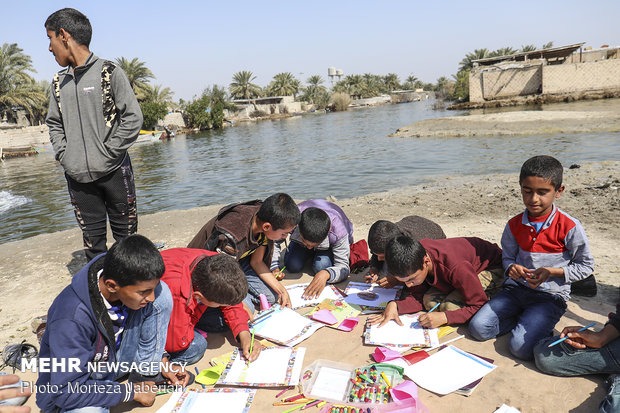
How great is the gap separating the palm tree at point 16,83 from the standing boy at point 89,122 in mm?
35950

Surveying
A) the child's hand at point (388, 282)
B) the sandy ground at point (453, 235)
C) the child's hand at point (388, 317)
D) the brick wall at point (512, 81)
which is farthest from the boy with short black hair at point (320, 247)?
the brick wall at point (512, 81)

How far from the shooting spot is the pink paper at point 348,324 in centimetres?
286

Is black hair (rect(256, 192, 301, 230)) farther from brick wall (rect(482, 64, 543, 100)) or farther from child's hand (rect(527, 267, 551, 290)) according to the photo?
brick wall (rect(482, 64, 543, 100))

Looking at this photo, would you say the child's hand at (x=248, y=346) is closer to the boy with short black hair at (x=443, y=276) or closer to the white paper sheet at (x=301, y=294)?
the white paper sheet at (x=301, y=294)

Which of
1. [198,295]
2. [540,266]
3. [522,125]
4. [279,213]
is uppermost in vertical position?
[522,125]

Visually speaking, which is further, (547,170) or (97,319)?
(547,170)

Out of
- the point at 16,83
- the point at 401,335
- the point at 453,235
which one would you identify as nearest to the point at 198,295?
the point at 401,335

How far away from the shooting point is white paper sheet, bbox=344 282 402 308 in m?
3.24

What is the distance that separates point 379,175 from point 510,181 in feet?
11.8

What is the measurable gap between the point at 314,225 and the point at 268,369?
1.23m

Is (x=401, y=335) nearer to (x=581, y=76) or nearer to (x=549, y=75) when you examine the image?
(x=549, y=75)

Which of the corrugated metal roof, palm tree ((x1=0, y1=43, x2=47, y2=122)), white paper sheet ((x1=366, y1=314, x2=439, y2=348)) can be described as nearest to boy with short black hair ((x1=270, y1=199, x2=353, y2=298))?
white paper sheet ((x1=366, y1=314, x2=439, y2=348))

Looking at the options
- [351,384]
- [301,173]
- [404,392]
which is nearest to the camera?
[404,392]

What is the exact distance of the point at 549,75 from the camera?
29.1 meters
